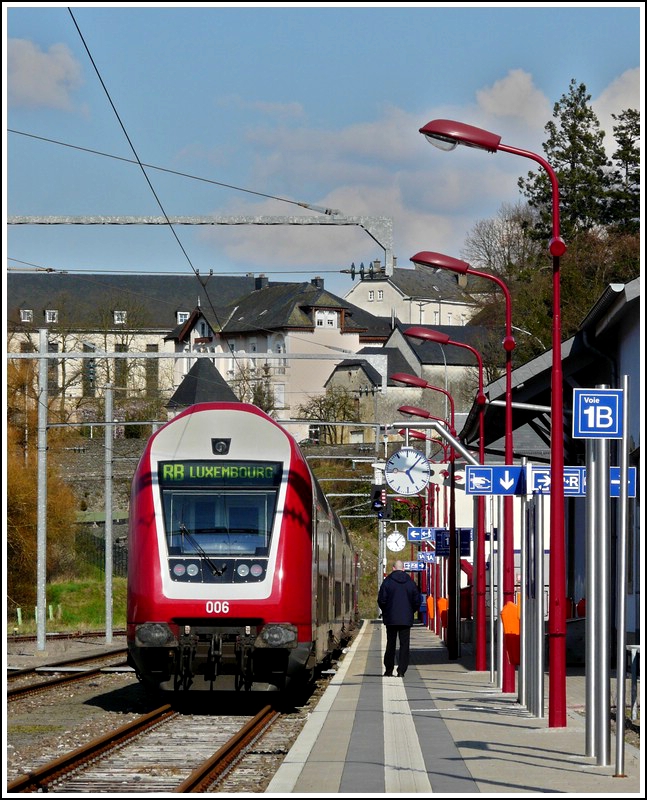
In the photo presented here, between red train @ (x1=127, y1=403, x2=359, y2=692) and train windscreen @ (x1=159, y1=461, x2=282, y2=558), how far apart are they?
0.04 ft

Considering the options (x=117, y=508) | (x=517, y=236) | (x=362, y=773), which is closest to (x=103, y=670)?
(x=362, y=773)

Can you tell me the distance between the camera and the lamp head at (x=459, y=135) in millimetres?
15125

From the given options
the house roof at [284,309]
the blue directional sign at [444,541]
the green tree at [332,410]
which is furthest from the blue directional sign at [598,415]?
the house roof at [284,309]

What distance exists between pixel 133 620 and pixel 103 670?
29.6 feet

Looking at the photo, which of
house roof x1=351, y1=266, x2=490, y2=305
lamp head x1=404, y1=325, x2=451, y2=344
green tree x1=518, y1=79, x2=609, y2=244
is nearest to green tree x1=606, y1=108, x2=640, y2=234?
green tree x1=518, y1=79, x2=609, y2=244

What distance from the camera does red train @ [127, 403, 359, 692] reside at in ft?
56.6

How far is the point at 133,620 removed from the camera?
17.4 metres

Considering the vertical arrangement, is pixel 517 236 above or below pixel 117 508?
above

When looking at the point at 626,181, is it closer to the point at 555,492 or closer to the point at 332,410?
the point at 332,410

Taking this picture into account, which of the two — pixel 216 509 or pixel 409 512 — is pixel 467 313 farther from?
pixel 216 509

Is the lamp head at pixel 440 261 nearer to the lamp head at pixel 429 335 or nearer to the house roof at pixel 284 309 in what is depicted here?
the lamp head at pixel 429 335

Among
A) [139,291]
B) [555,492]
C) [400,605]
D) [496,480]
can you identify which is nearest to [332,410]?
[139,291]

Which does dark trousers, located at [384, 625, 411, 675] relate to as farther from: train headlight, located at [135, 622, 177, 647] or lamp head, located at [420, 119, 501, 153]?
lamp head, located at [420, 119, 501, 153]

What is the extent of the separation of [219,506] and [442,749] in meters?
5.90
